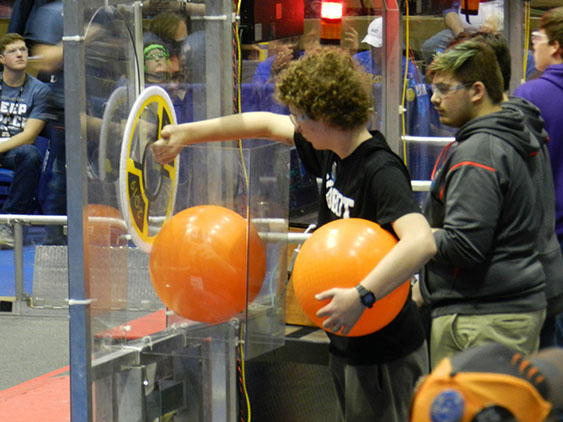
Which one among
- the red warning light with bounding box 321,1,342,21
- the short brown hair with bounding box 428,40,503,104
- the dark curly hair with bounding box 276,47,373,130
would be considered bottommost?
the dark curly hair with bounding box 276,47,373,130

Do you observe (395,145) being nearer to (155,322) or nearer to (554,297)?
(554,297)

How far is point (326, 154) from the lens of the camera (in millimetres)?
3098

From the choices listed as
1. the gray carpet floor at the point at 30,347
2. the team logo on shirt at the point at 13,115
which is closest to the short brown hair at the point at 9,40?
the team logo on shirt at the point at 13,115

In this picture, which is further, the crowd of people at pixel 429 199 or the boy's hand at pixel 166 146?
the boy's hand at pixel 166 146

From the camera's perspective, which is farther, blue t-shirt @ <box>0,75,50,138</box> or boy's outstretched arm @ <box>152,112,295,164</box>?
blue t-shirt @ <box>0,75,50,138</box>

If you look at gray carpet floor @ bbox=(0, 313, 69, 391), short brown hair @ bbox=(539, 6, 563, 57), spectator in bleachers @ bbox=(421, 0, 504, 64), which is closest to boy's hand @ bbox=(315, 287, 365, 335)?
short brown hair @ bbox=(539, 6, 563, 57)

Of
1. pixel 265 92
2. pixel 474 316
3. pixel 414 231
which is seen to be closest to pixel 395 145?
pixel 265 92

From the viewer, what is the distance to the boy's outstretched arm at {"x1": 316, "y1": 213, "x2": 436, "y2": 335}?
262 centimetres

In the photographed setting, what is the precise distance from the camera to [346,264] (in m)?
2.68

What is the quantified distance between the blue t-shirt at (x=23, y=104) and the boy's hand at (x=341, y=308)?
20.2ft

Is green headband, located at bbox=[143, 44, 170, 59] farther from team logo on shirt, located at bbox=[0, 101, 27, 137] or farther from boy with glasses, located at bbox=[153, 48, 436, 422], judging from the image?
team logo on shirt, located at bbox=[0, 101, 27, 137]

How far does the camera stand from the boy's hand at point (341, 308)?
2.62m

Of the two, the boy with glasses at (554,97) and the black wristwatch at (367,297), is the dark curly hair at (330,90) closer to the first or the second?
the black wristwatch at (367,297)

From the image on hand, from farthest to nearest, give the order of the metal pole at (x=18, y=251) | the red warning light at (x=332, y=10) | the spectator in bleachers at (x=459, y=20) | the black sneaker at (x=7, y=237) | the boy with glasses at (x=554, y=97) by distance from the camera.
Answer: the spectator in bleachers at (x=459, y=20)
the black sneaker at (x=7, y=237)
the metal pole at (x=18, y=251)
the red warning light at (x=332, y=10)
the boy with glasses at (x=554, y=97)
